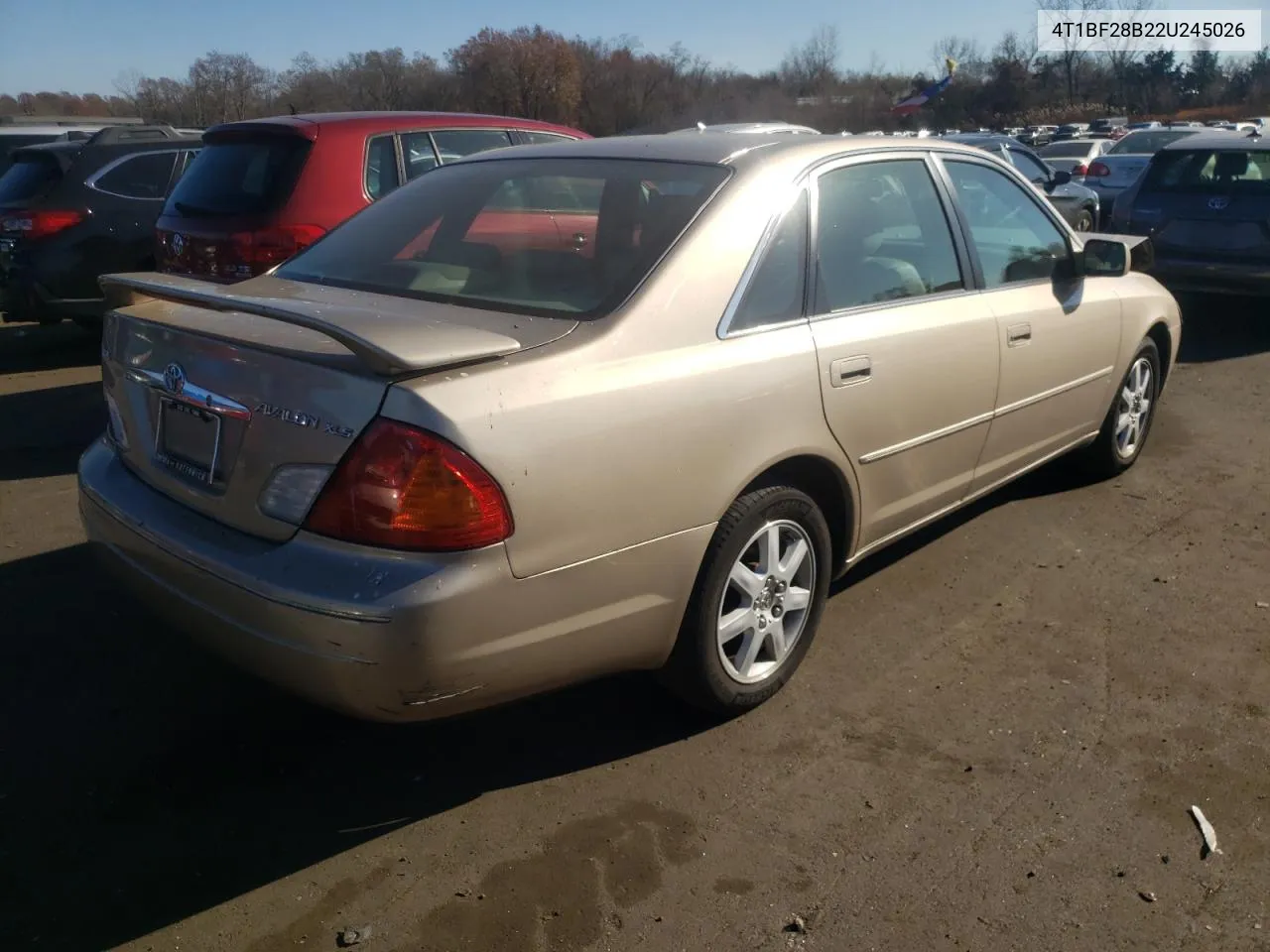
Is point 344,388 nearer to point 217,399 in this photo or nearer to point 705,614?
point 217,399

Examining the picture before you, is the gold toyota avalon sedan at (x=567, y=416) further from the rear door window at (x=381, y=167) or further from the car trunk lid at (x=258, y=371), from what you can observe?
the rear door window at (x=381, y=167)

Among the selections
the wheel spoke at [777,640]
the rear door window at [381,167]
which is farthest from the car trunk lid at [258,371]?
the rear door window at [381,167]

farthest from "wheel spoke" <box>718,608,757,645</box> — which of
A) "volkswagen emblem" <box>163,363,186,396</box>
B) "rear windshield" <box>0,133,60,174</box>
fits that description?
"rear windshield" <box>0,133,60,174</box>

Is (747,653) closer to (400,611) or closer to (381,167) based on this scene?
(400,611)

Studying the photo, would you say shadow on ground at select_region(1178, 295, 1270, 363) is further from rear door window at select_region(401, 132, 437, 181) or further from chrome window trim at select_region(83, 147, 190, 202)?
chrome window trim at select_region(83, 147, 190, 202)

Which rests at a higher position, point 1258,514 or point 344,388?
point 344,388

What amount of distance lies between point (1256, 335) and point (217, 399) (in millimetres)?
9356

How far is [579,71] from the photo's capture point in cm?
3600

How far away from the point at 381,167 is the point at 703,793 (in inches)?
182

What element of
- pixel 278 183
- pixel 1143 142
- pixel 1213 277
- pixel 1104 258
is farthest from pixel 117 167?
pixel 1143 142

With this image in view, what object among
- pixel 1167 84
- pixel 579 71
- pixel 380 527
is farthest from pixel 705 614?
pixel 1167 84

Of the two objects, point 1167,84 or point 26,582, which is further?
point 1167,84

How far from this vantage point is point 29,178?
8.59 metres

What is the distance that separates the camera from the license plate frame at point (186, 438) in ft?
9.07
